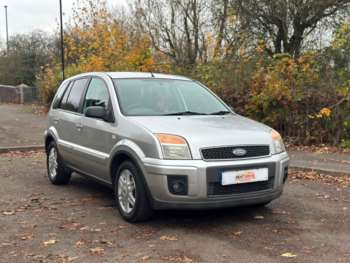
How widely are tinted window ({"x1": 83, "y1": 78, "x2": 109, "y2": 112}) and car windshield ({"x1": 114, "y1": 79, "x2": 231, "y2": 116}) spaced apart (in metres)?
0.20

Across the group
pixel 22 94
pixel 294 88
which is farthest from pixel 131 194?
pixel 22 94

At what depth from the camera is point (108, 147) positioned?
6441 millimetres

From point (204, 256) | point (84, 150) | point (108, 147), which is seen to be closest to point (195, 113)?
point (108, 147)

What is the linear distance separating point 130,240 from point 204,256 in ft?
2.87

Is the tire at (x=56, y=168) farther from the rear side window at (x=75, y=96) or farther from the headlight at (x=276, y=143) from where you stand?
the headlight at (x=276, y=143)

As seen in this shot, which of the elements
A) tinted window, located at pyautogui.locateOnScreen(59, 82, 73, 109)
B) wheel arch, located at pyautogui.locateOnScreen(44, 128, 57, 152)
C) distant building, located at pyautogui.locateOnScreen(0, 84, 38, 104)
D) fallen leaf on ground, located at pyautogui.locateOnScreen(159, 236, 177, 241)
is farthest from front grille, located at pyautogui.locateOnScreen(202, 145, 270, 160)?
distant building, located at pyautogui.locateOnScreen(0, 84, 38, 104)

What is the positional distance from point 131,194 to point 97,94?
170 centimetres

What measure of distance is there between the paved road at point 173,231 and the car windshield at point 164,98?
48.1 inches

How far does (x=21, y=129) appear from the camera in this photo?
1677cm

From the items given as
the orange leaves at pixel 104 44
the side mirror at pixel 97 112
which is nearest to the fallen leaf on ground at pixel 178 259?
the side mirror at pixel 97 112

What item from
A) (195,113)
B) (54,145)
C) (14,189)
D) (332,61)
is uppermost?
(332,61)

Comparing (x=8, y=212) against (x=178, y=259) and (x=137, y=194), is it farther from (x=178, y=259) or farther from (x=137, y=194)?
(x=178, y=259)

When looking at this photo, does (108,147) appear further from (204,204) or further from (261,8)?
(261,8)

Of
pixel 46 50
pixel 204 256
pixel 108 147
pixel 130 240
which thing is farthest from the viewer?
pixel 46 50
